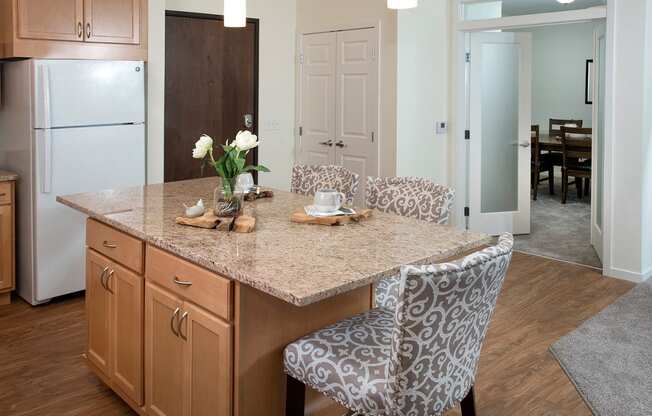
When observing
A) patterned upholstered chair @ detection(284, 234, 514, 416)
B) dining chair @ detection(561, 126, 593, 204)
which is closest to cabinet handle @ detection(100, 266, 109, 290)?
patterned upholstered chair @ detection(284, 234, 514, 416)

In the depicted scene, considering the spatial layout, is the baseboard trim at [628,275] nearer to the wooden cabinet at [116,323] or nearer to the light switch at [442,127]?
the light switch at [442,127]

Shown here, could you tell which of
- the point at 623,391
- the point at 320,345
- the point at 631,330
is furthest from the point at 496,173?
the point at 320,345

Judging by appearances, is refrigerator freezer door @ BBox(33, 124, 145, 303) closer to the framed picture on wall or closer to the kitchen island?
the kitchen island

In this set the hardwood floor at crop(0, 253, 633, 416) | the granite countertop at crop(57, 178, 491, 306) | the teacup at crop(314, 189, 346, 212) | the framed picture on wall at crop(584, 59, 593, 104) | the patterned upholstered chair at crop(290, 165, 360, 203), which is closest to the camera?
the granite countertop at crop(57, 178, 491, 306)

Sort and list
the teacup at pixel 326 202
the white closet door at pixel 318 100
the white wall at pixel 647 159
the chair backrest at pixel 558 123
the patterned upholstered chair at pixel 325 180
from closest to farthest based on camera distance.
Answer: the teacup at pixel 326 202 < the patterned upholstered chair at pixel 325 180 < the white wall at pixel 647 159 < the white closet door at pixel 318 100 < the chair backrest at pixel 558 123

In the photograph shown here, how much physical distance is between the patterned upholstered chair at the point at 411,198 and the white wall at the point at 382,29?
2344mm

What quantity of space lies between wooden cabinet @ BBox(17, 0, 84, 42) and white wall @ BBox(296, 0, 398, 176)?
249 cm

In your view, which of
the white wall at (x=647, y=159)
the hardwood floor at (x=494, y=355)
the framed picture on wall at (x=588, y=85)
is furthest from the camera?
the framed picture on wall at (x=588, y=85)

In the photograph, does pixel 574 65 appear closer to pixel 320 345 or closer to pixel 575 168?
pixel 575 168

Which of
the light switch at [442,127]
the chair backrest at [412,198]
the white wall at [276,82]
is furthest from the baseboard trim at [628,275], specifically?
the white wall at [276,82]

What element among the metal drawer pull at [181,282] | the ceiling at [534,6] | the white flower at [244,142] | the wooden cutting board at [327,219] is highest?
the ceiling at [534,6]

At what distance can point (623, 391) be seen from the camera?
3.12m

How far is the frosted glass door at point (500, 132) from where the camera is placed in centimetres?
609

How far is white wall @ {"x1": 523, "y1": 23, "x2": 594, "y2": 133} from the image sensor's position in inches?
419
